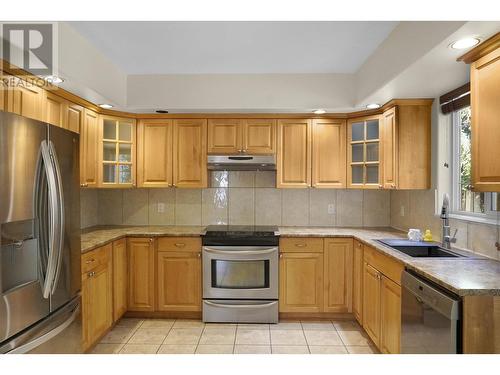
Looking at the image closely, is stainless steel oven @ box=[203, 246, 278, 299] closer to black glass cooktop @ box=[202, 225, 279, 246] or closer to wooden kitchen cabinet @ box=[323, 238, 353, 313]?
black glass cooktop @ box=[202, 225, 279, 246]

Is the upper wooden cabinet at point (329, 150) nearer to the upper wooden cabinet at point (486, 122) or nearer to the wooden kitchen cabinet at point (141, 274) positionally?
the upper wooden cabinet at point (486, 122)

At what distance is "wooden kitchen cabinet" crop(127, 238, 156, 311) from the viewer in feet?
9.98

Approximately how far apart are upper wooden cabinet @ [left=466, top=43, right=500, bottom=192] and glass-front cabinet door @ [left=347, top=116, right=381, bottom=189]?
1.31m

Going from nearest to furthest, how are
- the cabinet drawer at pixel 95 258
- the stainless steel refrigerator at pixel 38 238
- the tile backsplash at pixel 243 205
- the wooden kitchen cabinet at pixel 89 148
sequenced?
the stainless steel refrigerator at pixel 38 238 < the cabinet drawer at pixel 95 258 < the wooden kitchen cabinet at pixel 89 148 < the tile backsplash at pixel 243 205

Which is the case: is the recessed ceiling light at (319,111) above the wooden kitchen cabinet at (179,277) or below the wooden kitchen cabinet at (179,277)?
above

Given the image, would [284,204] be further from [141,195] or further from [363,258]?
[141,195]

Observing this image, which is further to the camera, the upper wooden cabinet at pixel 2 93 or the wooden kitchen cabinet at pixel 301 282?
the wooden kitchen cabinet at pixel 301 282

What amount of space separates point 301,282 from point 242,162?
137 centimetres

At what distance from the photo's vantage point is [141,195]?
362cm

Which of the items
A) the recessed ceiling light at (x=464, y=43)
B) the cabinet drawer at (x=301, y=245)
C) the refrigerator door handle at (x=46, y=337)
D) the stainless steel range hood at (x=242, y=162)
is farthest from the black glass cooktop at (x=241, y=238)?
the recessed ceiling light at (x=464, y=43)

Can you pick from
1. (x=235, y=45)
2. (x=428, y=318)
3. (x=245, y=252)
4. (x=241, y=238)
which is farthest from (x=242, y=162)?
(x=428, y=318)

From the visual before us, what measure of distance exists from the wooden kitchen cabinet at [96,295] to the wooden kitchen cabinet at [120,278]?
0.26 ft

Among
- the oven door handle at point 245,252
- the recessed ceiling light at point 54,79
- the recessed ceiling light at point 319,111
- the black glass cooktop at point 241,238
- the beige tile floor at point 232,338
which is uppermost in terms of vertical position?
the recessed ceiling light at point 319,111

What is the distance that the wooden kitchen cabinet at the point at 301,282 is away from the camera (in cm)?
302
